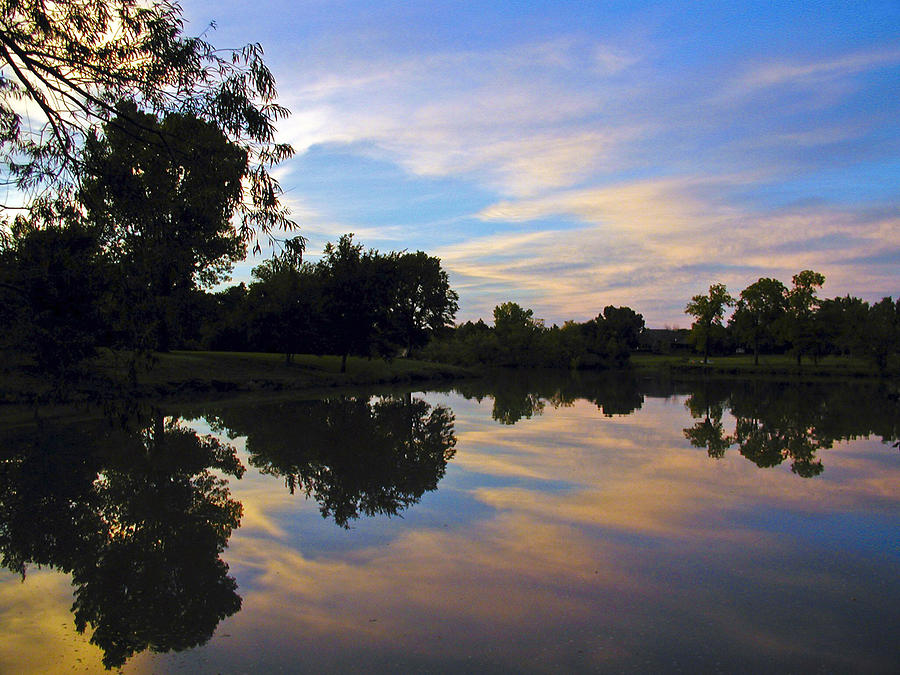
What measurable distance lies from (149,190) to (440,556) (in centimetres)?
514

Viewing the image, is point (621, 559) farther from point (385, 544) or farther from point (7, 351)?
point (7, 351)

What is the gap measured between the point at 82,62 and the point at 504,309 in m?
83.4

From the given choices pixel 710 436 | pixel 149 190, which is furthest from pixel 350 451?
pixel 710 436

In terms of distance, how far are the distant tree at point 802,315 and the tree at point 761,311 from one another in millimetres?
1040

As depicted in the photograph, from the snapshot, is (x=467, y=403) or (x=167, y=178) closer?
(x=167, y=178)

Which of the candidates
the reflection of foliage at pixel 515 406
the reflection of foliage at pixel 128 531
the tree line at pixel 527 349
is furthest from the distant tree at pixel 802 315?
the reflection of foliage at pixel 128 531

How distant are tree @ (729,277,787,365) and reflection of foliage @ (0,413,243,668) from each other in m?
61.4

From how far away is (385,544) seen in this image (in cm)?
732

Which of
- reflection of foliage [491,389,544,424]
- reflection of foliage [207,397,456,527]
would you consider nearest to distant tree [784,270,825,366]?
reflection of foliage [491,389,544,424]

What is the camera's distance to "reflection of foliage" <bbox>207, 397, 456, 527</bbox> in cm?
969

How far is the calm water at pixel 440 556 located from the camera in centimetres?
478

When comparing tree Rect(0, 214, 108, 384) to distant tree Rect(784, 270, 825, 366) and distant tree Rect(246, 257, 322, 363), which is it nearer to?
distant tree Rect(246, 257, 322, 363)

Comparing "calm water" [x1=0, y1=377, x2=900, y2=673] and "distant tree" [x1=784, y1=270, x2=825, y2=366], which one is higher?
"distant tree" [x1=784, y1=270, x2=825, y2=366]

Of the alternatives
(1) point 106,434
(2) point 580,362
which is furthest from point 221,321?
(2) point 580,362
